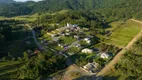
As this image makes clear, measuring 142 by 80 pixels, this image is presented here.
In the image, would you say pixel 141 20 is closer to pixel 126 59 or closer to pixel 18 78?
pixel 126 59

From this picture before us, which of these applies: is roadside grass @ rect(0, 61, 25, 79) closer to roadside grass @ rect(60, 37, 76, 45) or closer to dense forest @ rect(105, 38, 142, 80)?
roadside grass @ rect(60, 37, 76, 45)

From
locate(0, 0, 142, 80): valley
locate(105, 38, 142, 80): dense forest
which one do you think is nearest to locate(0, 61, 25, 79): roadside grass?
locate(0, 0, 142, 80): valley

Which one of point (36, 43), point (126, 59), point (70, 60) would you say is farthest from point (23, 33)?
point (126, 59)

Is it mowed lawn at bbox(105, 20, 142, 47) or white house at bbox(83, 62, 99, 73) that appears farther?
mowed lawn at bbox(105, 20, 142, 47)

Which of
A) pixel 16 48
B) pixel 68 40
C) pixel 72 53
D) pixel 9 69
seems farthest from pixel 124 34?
pixel 9 69

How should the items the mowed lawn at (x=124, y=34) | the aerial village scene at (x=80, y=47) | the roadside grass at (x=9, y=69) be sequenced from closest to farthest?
the roadside grass at (x=9, y=69)
the aerial village scene at (x=80, y=47)
the mowed lawn at (x=124, y=34)

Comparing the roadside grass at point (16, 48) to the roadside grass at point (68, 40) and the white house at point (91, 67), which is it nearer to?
the roadside grass at point (68, 40)

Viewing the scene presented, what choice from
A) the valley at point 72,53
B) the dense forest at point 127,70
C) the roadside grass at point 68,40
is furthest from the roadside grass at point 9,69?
the dense forest at point 127,70

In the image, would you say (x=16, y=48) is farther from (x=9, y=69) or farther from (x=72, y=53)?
(x=72, y=53)
